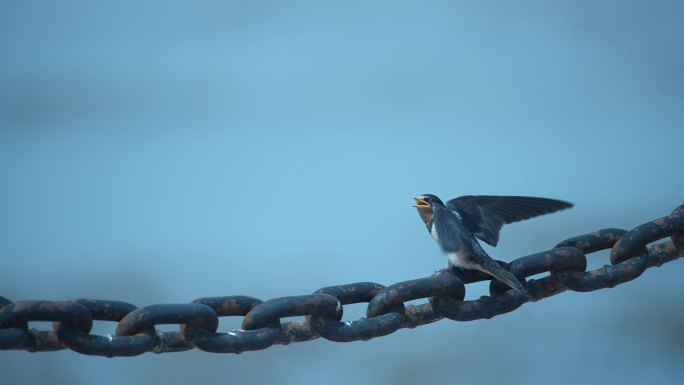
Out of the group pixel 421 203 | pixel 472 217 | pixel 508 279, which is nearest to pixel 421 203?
pixel 421 203

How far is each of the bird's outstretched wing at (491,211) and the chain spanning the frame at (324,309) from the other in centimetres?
40

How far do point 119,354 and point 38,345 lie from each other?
173 mm

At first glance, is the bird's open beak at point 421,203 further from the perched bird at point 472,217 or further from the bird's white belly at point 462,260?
the bird's white belly at point 462,260

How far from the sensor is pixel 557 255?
224 centimetres

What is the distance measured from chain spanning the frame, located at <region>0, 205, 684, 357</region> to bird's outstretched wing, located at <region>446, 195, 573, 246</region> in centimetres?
40

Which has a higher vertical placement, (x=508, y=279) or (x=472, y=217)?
(x=472, y=217)

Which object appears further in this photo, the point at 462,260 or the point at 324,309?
the point at 462,260

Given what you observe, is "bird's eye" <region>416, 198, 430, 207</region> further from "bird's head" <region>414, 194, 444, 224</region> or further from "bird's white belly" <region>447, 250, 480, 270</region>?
"bird's white belly" <region>447, 250, 480, 270</region>

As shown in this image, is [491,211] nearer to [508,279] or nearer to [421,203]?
[421,203]

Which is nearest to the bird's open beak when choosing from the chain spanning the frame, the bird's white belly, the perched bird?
the perched bird

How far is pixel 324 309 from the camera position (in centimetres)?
200

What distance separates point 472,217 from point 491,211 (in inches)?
2.5

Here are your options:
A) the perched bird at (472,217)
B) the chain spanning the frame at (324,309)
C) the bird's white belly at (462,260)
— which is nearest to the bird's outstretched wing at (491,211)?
the perched bird at (472,217)

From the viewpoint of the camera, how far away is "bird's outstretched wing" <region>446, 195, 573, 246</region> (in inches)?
107
